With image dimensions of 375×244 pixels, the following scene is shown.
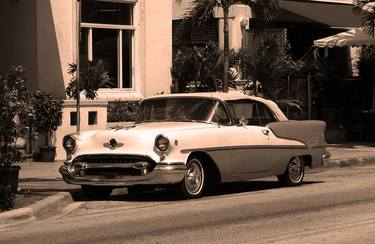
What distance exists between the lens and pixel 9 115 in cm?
1119

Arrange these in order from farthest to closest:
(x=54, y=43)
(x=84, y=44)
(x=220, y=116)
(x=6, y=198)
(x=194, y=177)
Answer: (x=84, y=44)
(x=54, y=43)
(x=220, y=116)
(x=194, y=177)
(x=6, y=198)

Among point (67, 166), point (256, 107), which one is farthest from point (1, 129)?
point (256, 107)

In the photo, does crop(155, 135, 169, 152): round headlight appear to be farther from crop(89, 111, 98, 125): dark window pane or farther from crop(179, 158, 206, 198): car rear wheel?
crop(89, 111, 98, 125): dark window pane

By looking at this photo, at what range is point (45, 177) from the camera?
14.7m

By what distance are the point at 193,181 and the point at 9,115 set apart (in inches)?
118

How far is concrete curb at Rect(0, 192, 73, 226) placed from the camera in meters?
9.94

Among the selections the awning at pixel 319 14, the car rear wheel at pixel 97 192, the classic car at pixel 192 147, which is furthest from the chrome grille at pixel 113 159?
the awning at pixel 319 14

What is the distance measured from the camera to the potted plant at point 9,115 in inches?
438

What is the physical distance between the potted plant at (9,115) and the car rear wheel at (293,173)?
495 cm

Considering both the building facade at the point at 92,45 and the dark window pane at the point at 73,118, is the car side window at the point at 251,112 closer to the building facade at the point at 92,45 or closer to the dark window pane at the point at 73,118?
the building facade at the point at 92,45

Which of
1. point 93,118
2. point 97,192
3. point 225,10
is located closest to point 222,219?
point 97,192

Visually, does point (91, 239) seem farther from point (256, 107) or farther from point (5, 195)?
point (256, 107)

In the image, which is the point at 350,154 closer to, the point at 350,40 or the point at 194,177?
the point at 350,40

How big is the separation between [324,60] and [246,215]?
15.7 metres
